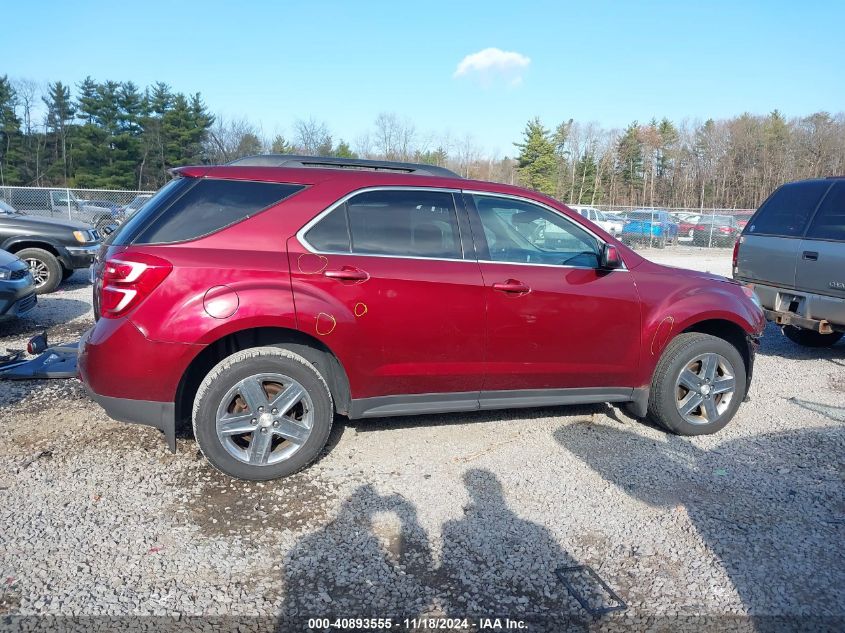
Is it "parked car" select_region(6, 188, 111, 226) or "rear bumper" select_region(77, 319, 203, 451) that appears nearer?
"rear bumper" select_region(77, 319, 203, 451)

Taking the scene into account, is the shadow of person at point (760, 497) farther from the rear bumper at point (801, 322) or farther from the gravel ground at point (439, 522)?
the rear bumper at point (801, 322)

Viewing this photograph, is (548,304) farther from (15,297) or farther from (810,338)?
(15,297)

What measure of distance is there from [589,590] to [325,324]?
1957 millimetres

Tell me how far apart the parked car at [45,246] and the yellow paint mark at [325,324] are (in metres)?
7.63

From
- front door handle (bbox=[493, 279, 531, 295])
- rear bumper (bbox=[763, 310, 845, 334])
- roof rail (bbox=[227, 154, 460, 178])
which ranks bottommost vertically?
rear bumper (bbox=[763, 310, 845, 334])

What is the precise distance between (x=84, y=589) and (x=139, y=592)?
238mm

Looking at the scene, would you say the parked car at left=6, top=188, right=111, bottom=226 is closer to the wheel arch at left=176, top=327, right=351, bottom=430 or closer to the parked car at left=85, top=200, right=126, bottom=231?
the parked car at left=85, top=200, right=126, bottom=231

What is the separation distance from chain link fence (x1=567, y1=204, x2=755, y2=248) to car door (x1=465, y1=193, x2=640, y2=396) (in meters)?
23.7

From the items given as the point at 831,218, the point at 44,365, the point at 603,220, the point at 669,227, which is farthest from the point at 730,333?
the point at 603,220

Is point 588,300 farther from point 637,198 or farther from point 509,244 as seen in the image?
point 637,198

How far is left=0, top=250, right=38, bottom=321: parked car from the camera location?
6852 mm

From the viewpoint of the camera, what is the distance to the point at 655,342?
4.45m

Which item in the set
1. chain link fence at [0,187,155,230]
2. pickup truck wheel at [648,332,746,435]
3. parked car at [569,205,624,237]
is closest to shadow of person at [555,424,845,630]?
pickup truck wheel at [648,332,746,435]

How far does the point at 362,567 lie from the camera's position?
9.59ft
